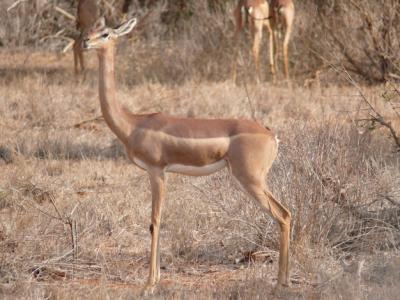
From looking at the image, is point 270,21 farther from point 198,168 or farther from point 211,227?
point 198,168

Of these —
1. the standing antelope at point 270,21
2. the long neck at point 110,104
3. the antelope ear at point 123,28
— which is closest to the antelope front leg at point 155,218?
the long neck at point 110,104

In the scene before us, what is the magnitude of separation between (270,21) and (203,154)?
906 cm

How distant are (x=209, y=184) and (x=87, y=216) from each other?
0.86m

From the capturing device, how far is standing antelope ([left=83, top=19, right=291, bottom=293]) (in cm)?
514

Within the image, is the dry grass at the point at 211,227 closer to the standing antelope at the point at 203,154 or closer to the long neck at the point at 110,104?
the standing antelope at the point at 203,154

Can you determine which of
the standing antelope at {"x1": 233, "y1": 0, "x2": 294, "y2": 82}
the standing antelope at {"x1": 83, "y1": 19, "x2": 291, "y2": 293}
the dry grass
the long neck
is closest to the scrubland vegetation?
the dry grass

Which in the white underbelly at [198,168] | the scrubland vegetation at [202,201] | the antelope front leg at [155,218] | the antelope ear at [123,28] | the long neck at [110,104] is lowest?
the scrubland vegetation at [202,201]

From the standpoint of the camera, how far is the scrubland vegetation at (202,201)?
17.4 feet

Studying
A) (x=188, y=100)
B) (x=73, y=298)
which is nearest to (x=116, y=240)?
(x=73, y=298)

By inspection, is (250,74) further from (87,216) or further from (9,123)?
(87,216)

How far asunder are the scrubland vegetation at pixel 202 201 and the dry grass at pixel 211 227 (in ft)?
0.04

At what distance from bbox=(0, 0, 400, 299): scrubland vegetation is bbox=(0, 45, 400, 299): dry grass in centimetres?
1

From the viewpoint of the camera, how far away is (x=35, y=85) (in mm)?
11312

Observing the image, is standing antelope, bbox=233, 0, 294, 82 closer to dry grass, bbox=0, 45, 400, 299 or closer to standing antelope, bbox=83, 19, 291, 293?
dry grass, bbox=0, 45, 400, 299
